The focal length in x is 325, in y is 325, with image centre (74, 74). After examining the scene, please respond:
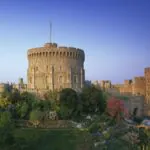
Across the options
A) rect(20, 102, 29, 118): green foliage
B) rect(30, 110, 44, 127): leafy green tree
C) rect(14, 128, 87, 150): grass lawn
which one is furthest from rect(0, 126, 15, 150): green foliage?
rect(20, 102, 29, 118): green foliage

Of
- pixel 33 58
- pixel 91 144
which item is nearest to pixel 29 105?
pixel 91 144

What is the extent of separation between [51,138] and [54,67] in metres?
26.6

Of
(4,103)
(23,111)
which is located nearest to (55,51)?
(4,103)

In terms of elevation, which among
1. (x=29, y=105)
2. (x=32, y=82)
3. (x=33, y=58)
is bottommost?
(x=29, y=105)

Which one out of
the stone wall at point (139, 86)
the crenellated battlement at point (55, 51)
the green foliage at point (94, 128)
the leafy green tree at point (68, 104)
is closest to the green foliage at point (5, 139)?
the green foliage at point (94, 128)

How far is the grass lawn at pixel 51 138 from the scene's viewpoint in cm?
Answer: 2325

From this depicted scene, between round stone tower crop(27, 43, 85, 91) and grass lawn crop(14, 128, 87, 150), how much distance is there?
2353cm

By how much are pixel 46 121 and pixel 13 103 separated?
5.75 m

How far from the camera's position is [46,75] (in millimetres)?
51594

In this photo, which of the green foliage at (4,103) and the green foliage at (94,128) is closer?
the green foliage at (94,128)

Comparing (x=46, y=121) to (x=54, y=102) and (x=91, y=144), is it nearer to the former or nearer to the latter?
(x=54, y=102)

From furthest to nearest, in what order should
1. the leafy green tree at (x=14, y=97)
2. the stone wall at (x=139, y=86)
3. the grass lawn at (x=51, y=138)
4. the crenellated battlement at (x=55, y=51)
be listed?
the stone wall at (x=139, y=86)
the crenellated battlement at (x=55, y=51)
the leafy green tree at (x=14, y=97)
the grass lawn at (x=51, y=138)

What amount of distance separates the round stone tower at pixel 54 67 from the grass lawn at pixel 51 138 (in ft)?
77.2

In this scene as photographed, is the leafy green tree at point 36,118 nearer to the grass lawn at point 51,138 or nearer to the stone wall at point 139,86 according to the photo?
the grass lawn at point 51,138
